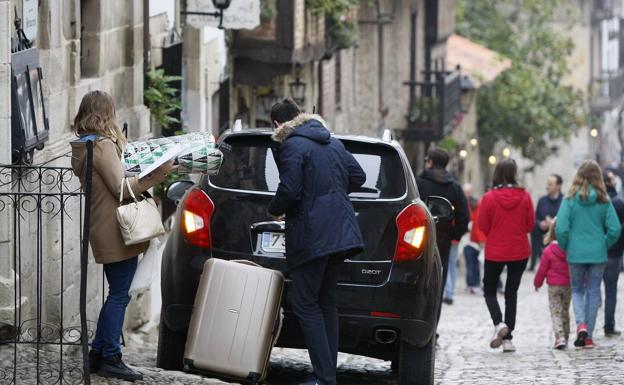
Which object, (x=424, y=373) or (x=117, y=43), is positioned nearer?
(x=424, y=373)

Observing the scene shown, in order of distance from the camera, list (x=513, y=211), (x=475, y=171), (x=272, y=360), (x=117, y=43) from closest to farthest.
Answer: (x=272, y=360), (x=513, y=211), (x=117, y=43), (x=475, y=171)

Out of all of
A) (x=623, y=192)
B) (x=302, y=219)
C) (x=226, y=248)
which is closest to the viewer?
(x=302, y=219)

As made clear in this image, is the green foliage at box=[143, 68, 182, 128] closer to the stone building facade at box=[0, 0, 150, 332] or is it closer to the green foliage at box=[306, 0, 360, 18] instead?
the stone building facade at box=[0, 0, 150, 332]

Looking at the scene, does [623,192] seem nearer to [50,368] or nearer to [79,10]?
[79,10]

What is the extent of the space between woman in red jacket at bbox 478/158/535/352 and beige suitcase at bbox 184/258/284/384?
462 cm

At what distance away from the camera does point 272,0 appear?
67.8 ft

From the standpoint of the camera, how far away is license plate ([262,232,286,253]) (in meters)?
9.16

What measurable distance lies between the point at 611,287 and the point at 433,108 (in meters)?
21.0

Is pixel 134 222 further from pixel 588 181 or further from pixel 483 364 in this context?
pixel 588 181

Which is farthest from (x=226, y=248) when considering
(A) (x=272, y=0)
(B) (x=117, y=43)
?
(A) (x=272, y=0)

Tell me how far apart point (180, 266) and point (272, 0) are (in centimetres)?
1172

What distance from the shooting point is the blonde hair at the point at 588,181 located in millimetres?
13133

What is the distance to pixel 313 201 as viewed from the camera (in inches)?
338

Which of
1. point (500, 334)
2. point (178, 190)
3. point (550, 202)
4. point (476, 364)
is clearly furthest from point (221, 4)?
point (178, 190)
